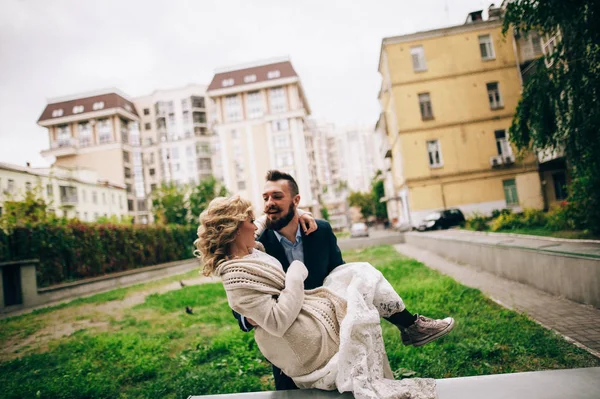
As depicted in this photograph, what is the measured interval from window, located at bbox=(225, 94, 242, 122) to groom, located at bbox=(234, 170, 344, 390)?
53998 mm

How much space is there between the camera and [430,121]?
87.7 ft

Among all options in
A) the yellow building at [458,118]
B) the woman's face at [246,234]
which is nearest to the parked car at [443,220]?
the yellow building at [458,118]

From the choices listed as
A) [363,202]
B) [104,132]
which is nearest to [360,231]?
[363,202]

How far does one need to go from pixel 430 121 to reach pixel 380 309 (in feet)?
89.0

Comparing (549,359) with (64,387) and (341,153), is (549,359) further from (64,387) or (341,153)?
(341,153)

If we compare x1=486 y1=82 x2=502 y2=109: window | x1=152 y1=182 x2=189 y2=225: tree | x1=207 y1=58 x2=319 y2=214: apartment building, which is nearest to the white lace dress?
x1=486 y1=82 x2=502 y2=109: window

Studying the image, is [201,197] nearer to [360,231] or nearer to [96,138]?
[360,231]

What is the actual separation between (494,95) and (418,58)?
6.58 m

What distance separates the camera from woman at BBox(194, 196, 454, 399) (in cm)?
191

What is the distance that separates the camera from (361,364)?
195 cm

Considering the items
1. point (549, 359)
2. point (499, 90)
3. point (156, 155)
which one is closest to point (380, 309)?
point (549, 359)

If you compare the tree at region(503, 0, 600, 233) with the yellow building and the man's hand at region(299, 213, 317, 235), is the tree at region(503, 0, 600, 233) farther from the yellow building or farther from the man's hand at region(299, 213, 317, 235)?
the yellow building

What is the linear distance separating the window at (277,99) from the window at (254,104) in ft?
5.85

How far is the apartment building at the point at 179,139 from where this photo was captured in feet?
202
